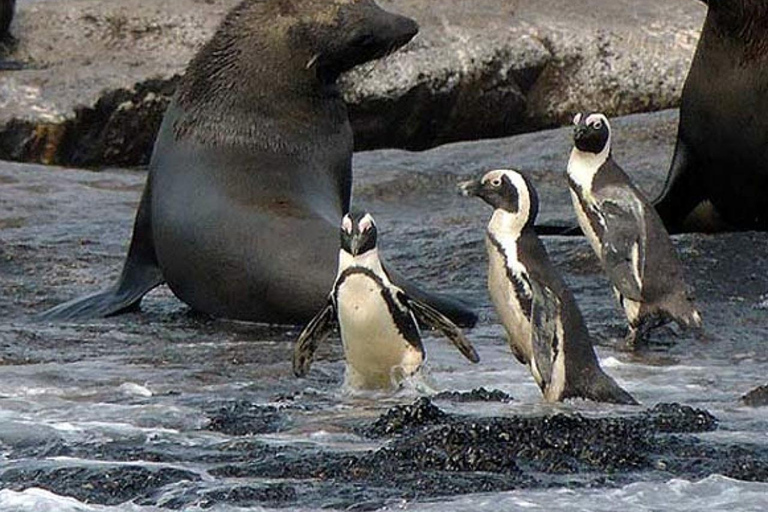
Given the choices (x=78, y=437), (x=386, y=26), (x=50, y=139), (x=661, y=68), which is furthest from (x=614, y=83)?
(x=78, y=437)

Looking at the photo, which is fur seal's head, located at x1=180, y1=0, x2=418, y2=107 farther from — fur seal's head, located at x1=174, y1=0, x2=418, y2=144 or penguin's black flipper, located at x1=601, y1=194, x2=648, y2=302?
penguin's black flipper, located at x1=601, y1=194, x2=648, y2=302

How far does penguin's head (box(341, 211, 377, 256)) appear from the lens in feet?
21.9

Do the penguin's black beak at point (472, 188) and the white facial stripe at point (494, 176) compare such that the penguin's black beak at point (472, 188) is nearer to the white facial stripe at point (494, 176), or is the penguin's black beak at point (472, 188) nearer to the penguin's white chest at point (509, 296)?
the white facial stripe at point (494, 176)

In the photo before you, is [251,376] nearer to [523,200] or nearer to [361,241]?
[361,241]

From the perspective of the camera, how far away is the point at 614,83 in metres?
14.9

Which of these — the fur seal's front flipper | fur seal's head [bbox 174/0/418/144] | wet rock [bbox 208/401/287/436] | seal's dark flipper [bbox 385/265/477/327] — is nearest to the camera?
wet rock [bbox 208/401/287/436]

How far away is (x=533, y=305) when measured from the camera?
251 inches

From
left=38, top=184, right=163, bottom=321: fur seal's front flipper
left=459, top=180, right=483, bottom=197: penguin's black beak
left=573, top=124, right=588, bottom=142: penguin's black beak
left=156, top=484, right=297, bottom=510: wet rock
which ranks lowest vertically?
left=38, top=184, right=163, bottom=321: fur seal's front flipper

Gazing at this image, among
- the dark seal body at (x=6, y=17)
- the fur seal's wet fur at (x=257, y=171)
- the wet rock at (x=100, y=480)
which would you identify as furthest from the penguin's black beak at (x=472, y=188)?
the dark seal body at (x=6, y=17)

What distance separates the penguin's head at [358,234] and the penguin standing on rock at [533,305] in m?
0.35

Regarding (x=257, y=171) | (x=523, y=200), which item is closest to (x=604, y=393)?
(x=523, y=200)

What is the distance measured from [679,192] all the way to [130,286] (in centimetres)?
244

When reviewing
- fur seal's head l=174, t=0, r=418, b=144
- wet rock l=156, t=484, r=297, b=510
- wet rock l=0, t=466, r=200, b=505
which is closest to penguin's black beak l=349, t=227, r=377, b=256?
wet rock l=0, t=466, r=200, b=505

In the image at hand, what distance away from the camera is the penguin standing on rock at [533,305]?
20.3 feet
